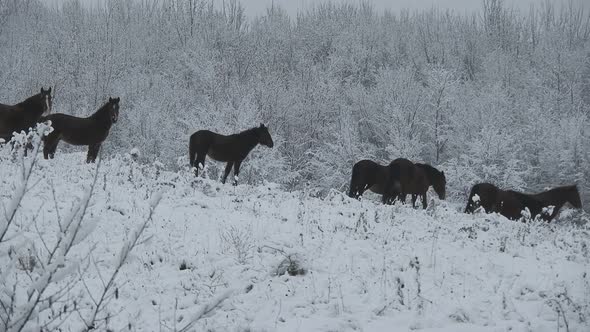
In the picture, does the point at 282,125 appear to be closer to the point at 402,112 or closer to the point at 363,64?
the point at 402,112

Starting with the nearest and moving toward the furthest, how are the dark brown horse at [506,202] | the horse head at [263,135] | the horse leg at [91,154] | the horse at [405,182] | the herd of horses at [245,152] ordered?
1. the herd of horses at [245,152]
2. the horse leg at [91,154]
3. the dark brown horse at [506,202]
4. the horse at [405,182]
5. the horse head at [263,135]

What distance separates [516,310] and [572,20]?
55409mm

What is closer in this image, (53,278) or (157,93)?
(53,278)

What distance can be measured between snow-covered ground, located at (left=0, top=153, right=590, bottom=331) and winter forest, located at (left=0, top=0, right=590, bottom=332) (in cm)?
4

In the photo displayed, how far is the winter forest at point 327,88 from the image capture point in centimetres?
3341

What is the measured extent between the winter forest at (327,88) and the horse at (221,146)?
1512 cm

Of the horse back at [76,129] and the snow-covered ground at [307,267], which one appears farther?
the horse back at [76,129]

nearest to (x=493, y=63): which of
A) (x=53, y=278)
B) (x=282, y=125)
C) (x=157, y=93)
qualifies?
(x=282, y=125)

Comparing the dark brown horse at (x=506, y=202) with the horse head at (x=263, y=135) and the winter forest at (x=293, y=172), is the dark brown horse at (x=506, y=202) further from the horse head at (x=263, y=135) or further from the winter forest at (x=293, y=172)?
the horse head at (x=263, y=135)

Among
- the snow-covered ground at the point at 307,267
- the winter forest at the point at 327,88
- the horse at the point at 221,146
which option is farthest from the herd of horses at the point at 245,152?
the winter forest at the point at 327,88

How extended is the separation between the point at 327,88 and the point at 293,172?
9.94 metres

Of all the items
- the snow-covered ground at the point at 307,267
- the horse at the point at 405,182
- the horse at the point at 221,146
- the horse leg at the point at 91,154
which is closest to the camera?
the snow-covered ground at the point at 307,267

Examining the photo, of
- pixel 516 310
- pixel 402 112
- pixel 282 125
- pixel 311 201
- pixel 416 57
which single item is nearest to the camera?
pixel 516 310

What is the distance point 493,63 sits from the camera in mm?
43938
